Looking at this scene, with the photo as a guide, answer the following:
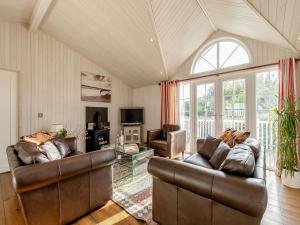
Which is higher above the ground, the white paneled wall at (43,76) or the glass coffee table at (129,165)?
the white paneled wall at (43,76)

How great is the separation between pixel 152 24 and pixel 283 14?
1.97 meters

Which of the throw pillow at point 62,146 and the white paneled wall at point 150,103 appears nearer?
the throw pillow at point 62,146

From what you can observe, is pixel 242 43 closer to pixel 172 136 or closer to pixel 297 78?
pixel 297 78

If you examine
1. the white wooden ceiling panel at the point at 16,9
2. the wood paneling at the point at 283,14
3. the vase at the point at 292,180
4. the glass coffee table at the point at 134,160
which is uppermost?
the white wooden ceiling panel at the point at 16,9

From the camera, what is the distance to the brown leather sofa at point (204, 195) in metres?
1.10

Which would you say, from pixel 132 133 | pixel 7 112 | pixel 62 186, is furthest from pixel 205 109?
pixel 7 112

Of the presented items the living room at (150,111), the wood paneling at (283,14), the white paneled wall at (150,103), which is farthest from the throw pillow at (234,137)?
the white paneled wall at (150,103)

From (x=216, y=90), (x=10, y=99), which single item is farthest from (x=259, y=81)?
(x=10, y=99)

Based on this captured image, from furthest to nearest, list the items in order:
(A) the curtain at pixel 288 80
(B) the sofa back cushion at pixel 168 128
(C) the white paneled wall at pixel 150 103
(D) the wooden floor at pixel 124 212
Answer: (C) the white paneled wall at pixel 150 103
(B) the sofa back cushion at pixel 168 128
(A) the curtain at pixel 288 80
(D) the wooden floor at pixel 124 212

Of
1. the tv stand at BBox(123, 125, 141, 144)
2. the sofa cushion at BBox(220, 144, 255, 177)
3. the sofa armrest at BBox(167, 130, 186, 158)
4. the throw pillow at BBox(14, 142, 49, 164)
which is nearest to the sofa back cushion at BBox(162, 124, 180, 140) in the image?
the sofa armrest at BBox(167, 130, 186, 158)

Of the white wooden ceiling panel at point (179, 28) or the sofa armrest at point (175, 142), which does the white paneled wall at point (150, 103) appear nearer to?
the white wooden ceiling panel at point (179, 28)

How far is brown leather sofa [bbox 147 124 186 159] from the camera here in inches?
147

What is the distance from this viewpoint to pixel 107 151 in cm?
208

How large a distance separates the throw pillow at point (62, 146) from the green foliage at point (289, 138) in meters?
3.55
